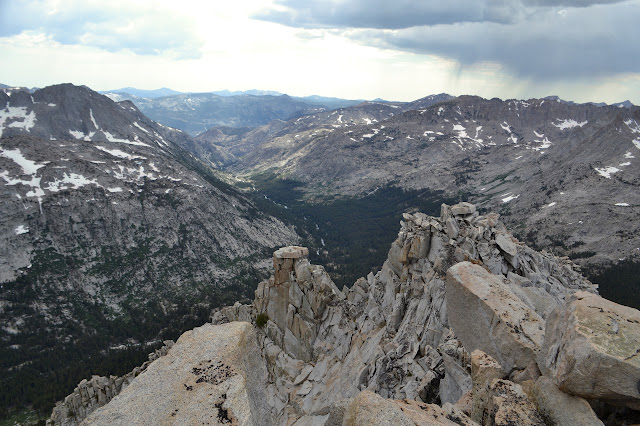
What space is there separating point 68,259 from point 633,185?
285 m

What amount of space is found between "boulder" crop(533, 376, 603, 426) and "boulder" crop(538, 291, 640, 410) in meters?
0.35

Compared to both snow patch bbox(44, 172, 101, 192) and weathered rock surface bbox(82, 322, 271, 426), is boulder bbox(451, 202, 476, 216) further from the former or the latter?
snow patch bbox(44, 172, 101, 192)

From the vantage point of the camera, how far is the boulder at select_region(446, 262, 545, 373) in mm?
20875

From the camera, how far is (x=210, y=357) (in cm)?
1617

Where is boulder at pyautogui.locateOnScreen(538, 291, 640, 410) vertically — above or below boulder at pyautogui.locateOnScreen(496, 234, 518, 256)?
above

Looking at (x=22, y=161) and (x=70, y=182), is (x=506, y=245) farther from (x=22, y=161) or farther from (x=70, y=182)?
(x=22, y=161)

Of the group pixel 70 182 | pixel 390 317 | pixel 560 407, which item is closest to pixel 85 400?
pixel 390 317

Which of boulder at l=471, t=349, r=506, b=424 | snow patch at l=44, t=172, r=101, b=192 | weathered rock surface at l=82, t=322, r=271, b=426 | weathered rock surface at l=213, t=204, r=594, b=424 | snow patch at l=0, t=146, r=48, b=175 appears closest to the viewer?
weathered rock surface at l=82, t=322, r=271, b=426

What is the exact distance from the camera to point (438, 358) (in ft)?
90.2

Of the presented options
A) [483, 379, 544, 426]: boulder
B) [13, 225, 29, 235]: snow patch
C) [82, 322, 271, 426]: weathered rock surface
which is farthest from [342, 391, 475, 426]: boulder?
[13, 225, 29, 235]: snow patch

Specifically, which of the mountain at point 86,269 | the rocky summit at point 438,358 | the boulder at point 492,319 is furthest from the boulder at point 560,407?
the mountain at point 86,269

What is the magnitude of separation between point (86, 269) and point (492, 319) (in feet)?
581

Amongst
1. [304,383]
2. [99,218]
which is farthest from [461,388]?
[99,218]

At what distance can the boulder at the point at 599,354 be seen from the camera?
1359cm
